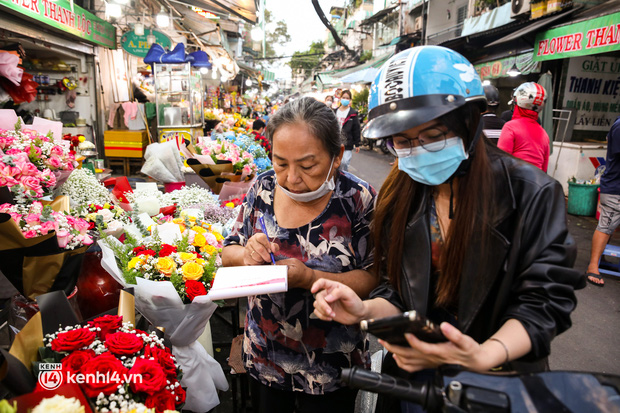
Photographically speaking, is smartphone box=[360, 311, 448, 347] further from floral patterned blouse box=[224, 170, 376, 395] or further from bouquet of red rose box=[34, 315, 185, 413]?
bouquet of red rose box=[34, 315, 185, 413]

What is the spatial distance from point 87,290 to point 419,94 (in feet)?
7.34

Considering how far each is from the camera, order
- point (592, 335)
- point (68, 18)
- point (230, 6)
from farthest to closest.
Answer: point (230, 6)
point (68, 18)
point (592, 335)

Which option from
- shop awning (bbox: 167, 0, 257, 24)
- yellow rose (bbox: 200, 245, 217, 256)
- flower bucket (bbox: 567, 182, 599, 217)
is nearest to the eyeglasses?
yellow rose (bbox: 200, 245, 217, 256)

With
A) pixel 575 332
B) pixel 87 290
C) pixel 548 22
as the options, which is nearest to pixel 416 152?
pixel 87 290

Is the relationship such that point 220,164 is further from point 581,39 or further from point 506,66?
point 506,66

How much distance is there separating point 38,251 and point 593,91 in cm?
1145

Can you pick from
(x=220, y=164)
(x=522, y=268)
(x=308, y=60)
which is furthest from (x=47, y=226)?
(x=308, y=60)

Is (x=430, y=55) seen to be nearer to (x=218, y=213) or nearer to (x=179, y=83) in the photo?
(x=218, y=213)

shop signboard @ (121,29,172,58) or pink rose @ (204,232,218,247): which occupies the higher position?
shop signboard @ (121,29,172,58)

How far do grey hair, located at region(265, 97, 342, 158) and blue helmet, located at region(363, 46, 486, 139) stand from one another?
416 millimetres

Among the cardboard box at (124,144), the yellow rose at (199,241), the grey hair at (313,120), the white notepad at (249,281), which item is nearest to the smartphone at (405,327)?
the white notepad at (249,281)

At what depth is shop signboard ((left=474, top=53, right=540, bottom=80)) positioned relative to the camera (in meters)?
9.02

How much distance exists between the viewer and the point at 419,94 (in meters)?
1.17

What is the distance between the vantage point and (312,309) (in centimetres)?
172
